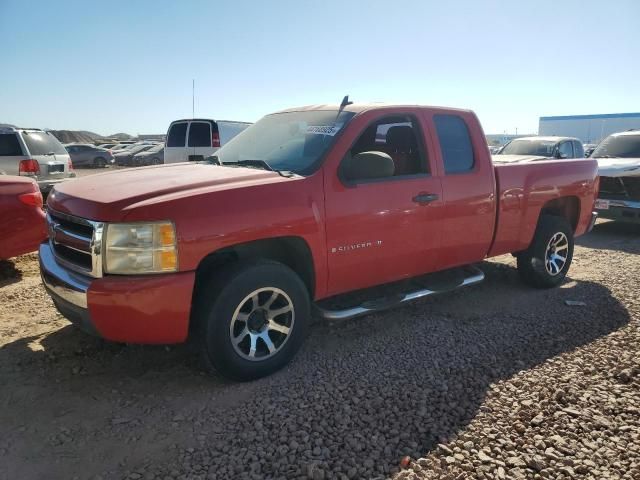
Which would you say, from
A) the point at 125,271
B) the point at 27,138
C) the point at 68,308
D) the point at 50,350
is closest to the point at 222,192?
the point at 125,271

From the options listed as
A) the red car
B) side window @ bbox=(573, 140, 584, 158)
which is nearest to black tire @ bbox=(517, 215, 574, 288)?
the red car

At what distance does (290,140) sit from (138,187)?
1.35 m

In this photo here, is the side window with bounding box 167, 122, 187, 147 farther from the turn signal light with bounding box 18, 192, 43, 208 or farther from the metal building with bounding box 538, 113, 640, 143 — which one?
the metal building with bounding box 538, 113, 640, 143

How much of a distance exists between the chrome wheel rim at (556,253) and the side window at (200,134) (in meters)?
9.70

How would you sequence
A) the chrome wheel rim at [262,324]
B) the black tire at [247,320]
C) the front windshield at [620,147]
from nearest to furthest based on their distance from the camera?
the black tire at [247,320], the chrome wheel rim at [262,324], the front windshield at [620,147]

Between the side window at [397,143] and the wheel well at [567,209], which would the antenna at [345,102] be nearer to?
the side window at [397,143]

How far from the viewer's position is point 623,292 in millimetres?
5598

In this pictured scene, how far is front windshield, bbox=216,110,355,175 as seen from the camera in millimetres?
3883

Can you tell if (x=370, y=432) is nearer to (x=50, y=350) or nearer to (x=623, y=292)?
(x=50, y=350)

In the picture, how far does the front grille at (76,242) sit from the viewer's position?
306 cm

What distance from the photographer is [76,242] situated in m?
3.25

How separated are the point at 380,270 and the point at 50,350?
263 centimetres

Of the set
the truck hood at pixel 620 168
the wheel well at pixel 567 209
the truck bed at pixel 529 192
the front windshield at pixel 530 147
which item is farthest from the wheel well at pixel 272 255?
the front windshield at pixel 530 147

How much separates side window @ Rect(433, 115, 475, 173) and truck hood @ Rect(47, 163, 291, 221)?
5.61 ft
